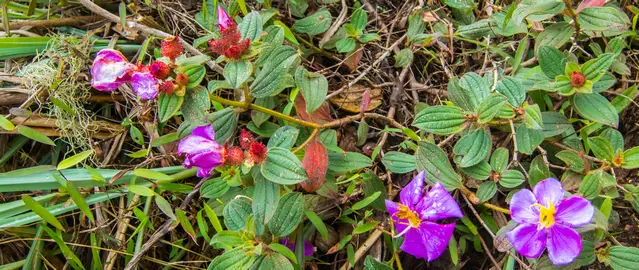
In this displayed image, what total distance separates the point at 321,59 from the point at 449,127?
2.49ft

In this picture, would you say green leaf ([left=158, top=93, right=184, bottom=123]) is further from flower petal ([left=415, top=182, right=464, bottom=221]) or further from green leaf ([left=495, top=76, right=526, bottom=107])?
green leaf ([left=495, top=76, right=526, bottom=107])

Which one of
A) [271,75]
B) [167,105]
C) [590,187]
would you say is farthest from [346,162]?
[590,187]

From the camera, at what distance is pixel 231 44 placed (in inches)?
56.9

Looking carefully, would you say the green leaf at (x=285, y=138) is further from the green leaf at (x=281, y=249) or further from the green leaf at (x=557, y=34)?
the green leaf at (x=557, y=34)

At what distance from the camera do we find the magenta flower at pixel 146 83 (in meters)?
1.36

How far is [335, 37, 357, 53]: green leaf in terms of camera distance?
1984mm

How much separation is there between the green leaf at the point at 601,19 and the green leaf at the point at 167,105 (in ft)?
3.99

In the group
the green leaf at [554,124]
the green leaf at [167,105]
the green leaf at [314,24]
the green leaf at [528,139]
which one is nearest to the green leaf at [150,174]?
the green leaf at [167,105]

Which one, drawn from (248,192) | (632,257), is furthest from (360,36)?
(632,257)

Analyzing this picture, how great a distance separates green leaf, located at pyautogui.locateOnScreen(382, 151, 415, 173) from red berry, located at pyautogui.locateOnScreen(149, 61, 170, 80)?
73cm

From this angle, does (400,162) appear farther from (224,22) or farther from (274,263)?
(224,22)

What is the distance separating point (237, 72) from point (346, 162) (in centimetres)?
47

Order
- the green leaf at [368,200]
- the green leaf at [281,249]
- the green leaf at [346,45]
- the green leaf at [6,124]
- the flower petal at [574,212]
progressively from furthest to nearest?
the green leaf at [346,45] < the green leaf at [6,124] < the green leaf at [368,200] < the green leaf at [281,249] < the flower petal at [574,212]

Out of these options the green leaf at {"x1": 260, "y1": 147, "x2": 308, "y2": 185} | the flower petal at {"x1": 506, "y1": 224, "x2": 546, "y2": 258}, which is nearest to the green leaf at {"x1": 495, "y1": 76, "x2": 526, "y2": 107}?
the flower petal at {"x1": 506, "y1": 224, "x2": 546, "y2": 258}
